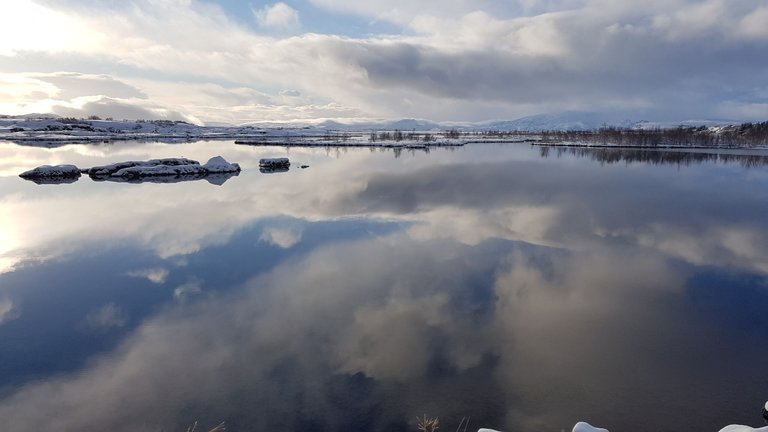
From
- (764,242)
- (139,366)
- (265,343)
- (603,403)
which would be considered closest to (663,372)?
(603,403)

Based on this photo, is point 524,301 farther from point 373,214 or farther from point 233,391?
point 373,214

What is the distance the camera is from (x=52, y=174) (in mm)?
30250

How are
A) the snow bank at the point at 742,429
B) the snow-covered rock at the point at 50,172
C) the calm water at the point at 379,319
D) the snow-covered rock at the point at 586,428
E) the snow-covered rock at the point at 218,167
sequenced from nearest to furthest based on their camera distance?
the snow bank at the point at 742,429 < the snow-covered rock at the point at 586,428 < the calm water at the point at 379,319 < the snow-covered rock at the point at 50,172 < the snow-covered rock at the point at 218,167

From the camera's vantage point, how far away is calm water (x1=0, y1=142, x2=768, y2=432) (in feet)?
20.0

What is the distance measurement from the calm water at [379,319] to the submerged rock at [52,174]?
12030 mm

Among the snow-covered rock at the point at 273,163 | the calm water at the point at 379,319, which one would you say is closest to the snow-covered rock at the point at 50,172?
the calm water at the point at 379,319

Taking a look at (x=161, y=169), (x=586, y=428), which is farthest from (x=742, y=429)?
(x=161, y=169)

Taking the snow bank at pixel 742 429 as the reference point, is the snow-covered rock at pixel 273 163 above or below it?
above

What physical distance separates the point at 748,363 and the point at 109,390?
34.7 feet

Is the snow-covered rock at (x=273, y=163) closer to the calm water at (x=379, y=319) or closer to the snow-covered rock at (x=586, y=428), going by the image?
the calm water at (x=379, y=319)

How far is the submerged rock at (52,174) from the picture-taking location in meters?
29.2

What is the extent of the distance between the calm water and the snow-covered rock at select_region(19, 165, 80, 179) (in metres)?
13.3

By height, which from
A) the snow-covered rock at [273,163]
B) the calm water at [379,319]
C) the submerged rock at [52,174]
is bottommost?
the calm water at [379,319]

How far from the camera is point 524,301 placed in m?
9.64
